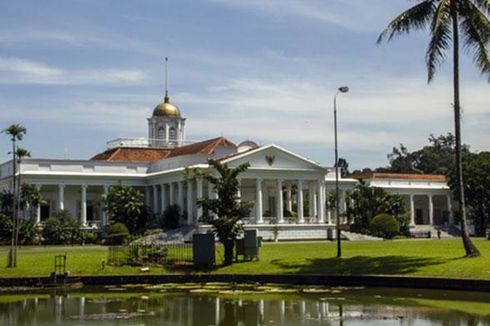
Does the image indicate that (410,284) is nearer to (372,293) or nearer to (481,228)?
(372,293)

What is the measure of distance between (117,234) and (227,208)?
1050 inches

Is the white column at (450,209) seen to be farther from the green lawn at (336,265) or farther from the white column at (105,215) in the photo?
the green lawn at (336,265)

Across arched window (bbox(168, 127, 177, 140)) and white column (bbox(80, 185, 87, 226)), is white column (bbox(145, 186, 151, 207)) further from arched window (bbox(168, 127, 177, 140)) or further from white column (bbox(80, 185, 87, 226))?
arched window (bbox(168, 127, 177, 140))

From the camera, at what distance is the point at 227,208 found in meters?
38.2

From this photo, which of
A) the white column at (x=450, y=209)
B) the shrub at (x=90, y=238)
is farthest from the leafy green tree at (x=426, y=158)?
the shrub at (x=90, y=238)

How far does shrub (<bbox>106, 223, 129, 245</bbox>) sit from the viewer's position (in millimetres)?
61906

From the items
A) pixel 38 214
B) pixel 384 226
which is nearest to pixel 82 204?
pixel 38 214

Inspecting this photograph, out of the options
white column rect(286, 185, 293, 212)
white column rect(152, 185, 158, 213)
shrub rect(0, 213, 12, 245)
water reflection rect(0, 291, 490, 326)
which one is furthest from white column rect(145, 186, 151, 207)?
water reflection rect(0, 291, 490, 326)

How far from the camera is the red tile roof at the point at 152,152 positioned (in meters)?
80.6

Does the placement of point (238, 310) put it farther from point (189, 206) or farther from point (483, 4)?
point (189, 206)

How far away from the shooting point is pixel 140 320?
20719 mm

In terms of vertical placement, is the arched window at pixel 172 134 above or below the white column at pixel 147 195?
→ above

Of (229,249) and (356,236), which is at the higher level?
(356,236)

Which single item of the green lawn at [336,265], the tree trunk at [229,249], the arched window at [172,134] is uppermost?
the arched window at [172,134]
